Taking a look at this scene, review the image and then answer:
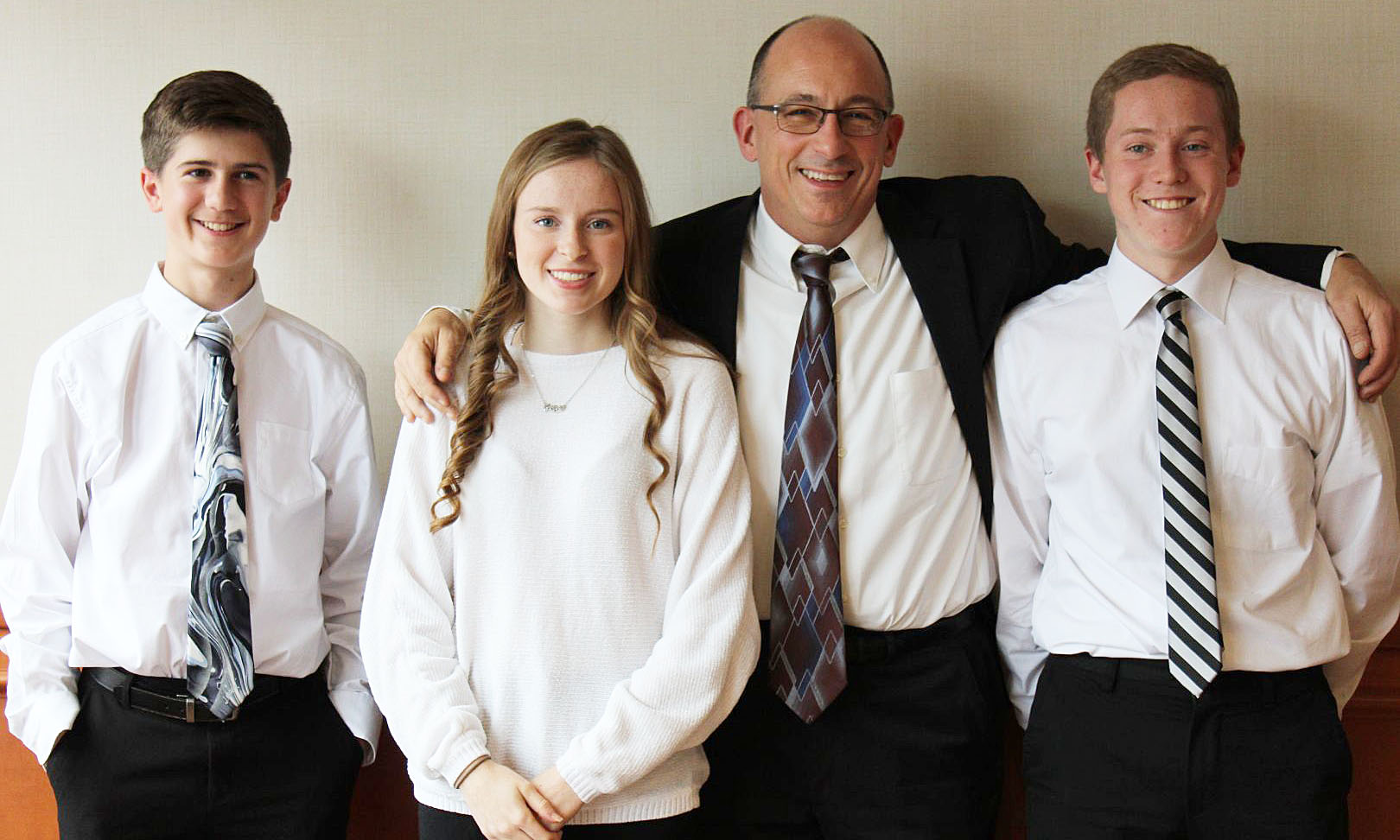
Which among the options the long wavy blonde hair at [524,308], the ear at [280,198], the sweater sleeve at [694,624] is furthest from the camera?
the ear at [280,198]

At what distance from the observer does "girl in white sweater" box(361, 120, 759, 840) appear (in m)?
1.72

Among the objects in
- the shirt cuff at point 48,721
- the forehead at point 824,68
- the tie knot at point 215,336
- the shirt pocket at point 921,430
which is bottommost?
the shirt cuff at point 48,721

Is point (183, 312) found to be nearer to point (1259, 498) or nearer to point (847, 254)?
point (847, 254)

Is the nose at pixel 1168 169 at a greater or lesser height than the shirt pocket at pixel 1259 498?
greater

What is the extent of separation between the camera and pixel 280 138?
211 centimetres

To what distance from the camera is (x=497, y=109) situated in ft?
7.93

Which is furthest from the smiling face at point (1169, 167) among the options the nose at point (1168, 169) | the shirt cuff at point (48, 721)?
the shirt cuff at point (48, 721)

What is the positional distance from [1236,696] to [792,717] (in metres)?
0.73

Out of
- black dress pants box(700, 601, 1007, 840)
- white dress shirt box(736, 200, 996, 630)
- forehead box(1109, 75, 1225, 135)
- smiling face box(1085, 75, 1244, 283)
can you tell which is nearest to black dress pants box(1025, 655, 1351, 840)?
black dress pants box(700, 601, 1007, 840)

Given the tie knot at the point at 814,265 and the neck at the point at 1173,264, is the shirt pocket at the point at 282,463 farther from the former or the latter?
the neck at the point at 1173,264

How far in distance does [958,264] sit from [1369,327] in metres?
0.70

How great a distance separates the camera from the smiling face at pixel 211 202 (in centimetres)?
201

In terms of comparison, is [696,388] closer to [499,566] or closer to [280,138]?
[499,566]

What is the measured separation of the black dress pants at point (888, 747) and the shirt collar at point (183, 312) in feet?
3.80
